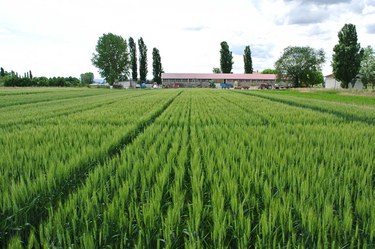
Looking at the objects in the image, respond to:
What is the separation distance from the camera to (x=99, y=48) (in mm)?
77688

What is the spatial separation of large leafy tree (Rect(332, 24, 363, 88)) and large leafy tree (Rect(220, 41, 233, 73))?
41437mm

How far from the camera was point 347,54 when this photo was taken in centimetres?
4678

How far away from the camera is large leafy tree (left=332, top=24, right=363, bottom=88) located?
46.9m

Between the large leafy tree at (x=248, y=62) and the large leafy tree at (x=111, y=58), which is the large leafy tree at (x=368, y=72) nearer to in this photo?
the large leafy tree at (x=248, y=62)

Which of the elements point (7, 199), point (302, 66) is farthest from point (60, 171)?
point (302, 66)

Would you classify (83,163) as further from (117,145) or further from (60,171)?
(117,145)

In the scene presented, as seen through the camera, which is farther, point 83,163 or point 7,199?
point 83,163

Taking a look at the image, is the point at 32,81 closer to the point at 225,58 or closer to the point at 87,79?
the point at 225,58

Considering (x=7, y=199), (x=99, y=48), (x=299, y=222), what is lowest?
(x=299, y=222)

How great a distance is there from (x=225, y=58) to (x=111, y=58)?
32.8 m

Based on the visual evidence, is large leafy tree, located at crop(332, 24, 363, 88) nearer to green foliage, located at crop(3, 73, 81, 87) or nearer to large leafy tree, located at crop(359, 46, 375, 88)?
large leafy tree, located at crop(359, 46, 375, 88)

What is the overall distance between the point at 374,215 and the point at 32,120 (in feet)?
28.4

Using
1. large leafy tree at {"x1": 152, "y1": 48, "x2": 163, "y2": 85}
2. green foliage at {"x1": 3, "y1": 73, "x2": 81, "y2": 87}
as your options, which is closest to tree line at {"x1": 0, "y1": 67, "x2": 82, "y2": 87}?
green foliage at {"x1": 3, "y1": 73, "x2": 81, "y2": 87}

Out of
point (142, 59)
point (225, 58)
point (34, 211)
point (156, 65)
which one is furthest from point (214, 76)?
point (34, 211)
